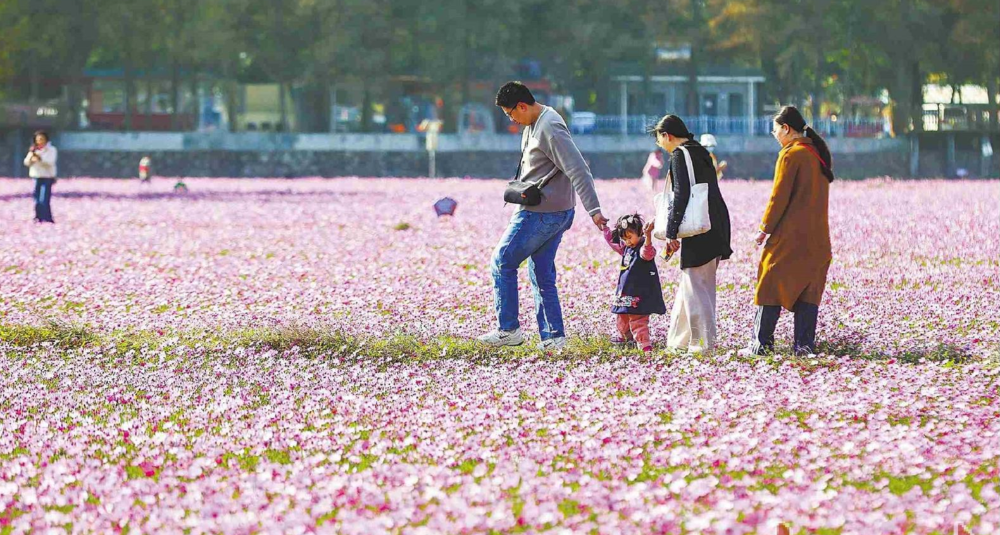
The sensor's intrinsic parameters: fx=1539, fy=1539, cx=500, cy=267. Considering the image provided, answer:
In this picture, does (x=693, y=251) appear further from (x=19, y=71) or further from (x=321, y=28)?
(x=19, y=71)

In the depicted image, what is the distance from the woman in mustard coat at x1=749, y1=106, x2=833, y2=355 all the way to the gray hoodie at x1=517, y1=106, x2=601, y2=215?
1.20 meters

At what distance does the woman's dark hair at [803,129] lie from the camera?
10.1 metres

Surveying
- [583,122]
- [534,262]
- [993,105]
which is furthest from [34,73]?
[534,262]

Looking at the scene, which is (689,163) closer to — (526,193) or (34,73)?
(526,193)

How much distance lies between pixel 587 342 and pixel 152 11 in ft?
178

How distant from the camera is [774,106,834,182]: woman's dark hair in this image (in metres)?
10.1

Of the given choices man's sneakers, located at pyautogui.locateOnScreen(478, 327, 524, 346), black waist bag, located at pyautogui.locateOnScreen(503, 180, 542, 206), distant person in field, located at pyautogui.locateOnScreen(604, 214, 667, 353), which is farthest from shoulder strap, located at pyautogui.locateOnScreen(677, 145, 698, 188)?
man's sneakers, located at pyautogui.locateOnScreen(478, 327, 524, 346)

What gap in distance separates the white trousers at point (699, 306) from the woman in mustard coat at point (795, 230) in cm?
A: 34

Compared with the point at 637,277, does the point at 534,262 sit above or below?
above

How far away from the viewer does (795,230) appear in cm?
1022

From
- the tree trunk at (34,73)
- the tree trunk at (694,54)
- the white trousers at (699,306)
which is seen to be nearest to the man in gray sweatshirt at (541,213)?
the white trousers at (699,306)

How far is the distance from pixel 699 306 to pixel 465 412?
2597 mm

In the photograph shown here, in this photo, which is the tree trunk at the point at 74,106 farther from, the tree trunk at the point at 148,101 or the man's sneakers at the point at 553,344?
the man's sneakers at the point at 553,344

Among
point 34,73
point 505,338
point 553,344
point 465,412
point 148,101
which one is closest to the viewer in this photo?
point 465,412
